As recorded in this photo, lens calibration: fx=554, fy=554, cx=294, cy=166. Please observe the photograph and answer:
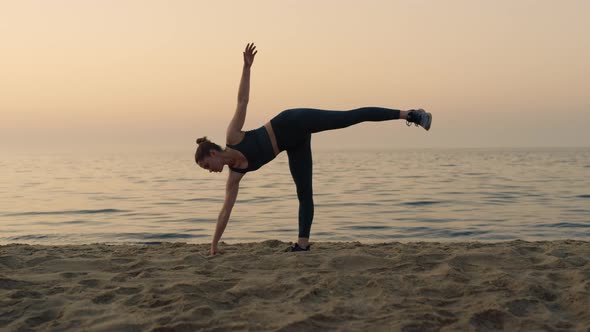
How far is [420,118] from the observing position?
5641 millimetres

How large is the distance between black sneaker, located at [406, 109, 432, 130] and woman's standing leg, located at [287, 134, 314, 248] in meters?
1.08

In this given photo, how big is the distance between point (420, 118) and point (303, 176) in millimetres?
1384

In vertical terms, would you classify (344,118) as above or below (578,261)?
above

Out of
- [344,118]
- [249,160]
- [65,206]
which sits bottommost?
[65,206]

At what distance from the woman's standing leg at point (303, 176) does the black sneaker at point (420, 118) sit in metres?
1.08

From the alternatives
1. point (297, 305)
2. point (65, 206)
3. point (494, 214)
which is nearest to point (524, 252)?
point (297, 305)

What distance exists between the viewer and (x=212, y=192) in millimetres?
18781

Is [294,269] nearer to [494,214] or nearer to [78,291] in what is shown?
[78,291]

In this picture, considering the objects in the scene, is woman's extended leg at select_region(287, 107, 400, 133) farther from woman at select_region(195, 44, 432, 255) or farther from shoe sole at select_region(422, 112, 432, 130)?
shoe sole at select_region(422, 112, 432, 130)

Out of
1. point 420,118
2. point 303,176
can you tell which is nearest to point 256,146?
point 303,176

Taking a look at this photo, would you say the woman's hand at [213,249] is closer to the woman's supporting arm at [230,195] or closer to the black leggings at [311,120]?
the woman's supporting arm at [230,195]

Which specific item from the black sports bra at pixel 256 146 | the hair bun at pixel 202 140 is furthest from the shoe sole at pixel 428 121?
the hair bun at pixel 202 140

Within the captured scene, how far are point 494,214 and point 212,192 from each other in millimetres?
9761

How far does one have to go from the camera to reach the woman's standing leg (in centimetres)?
595
